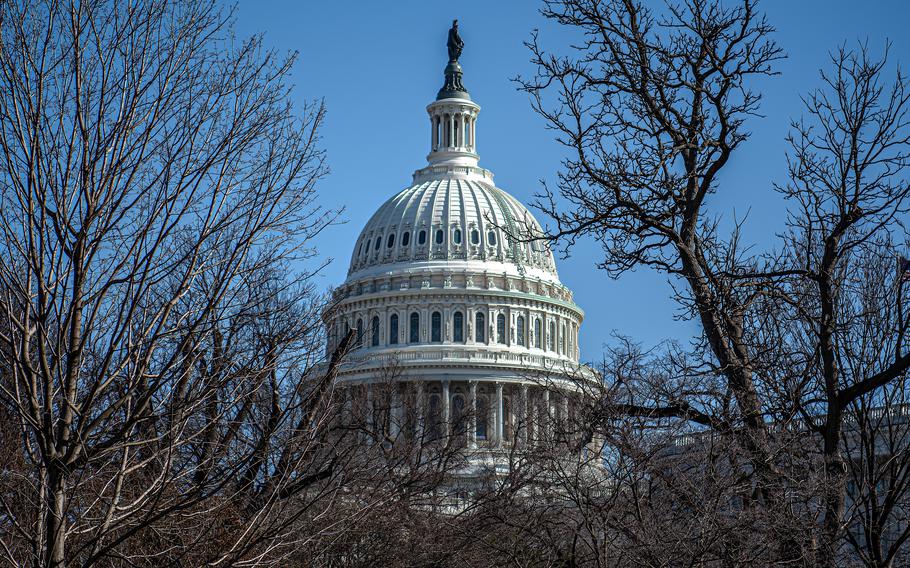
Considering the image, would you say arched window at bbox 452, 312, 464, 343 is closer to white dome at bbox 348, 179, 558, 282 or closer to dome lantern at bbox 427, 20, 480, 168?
white dome at bbox 348, 179, 558, 282

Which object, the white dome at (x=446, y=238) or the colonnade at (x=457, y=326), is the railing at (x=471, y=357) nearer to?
the colonnade at (x=457, y=326)

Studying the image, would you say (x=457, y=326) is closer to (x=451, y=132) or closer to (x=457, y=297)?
(x=457, y=297)

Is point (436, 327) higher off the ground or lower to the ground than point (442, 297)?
lower

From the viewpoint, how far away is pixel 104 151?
30.4 ft

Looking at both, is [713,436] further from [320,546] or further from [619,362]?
[320,546]

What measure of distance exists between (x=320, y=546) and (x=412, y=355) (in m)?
85.8

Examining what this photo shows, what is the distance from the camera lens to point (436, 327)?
105 metres

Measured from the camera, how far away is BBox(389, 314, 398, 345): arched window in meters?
105

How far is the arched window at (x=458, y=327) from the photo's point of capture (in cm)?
10494

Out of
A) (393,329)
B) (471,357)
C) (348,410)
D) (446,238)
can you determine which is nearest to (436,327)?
(393,329)

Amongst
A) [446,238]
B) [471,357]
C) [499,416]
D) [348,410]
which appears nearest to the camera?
[348,410]

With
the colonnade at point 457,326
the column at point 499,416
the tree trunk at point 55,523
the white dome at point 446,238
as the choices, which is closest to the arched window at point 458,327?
the colonnade at point 457,326

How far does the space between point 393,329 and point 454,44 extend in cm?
3202

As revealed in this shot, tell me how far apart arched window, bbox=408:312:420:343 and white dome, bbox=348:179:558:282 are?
4085 mm
